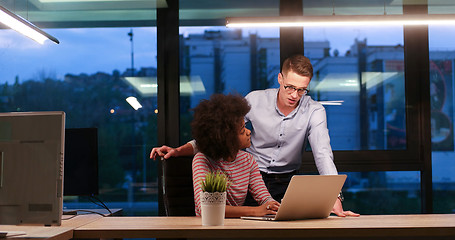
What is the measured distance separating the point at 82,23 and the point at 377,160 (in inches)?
108

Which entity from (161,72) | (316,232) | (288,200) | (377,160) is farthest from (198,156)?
(377,160)

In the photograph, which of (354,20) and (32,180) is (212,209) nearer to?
(32,180)

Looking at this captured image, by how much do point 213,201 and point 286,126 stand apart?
129 centimetres

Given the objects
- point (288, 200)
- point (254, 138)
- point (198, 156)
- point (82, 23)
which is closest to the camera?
point (288, 200)

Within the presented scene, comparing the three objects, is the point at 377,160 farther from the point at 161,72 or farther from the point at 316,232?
the point at 316,232

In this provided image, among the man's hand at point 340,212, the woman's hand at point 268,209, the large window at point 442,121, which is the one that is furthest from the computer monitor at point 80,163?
the large window at point 442,121

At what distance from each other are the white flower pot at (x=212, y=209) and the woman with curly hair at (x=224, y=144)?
0.88 feet

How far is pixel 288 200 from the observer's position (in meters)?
1.81

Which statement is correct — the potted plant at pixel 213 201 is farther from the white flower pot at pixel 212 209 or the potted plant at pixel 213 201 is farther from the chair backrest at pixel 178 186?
the chair backrest at pixel 178 186

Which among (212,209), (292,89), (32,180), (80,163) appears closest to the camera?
(32,180)

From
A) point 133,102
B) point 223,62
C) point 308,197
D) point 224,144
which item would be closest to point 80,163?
point 224,144

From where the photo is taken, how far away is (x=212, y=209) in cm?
177

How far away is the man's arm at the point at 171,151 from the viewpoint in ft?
7.88

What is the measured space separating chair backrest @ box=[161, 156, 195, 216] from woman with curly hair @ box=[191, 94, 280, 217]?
0.22 m
